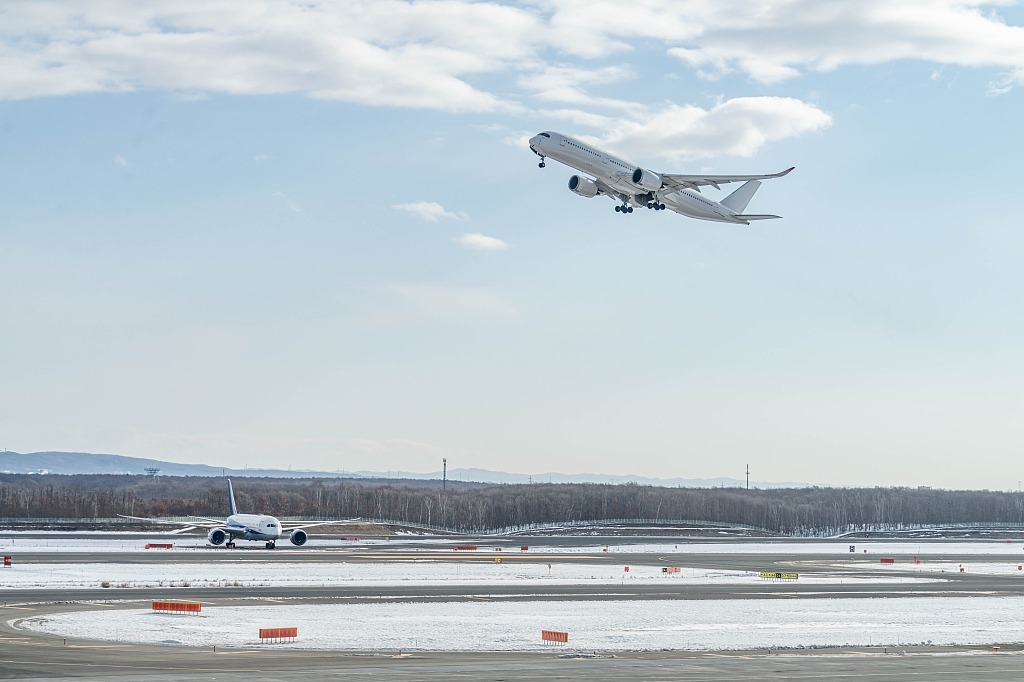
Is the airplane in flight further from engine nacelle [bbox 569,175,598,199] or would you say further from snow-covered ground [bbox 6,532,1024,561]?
snow-covered ground [bbox 6,532,1024,561]

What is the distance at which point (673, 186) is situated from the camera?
8988 cm

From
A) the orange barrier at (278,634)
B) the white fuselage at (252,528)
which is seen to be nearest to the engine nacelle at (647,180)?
the white fuselage at (252,528)

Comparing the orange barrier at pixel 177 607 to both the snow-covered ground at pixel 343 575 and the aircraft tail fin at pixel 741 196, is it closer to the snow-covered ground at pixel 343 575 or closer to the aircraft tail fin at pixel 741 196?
the snow-covered ground at pixel 343 575

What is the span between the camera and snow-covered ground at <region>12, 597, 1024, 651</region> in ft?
143

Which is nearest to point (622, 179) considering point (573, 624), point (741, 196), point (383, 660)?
point (741, 196)

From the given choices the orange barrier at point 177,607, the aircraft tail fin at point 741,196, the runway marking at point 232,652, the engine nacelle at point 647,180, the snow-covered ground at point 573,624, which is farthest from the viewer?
the aircraft tail fin at point 741,196

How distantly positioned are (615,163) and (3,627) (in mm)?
54984

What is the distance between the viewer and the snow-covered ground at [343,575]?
6925cm

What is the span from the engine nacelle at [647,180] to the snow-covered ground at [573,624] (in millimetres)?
34251

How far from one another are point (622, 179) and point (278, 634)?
51519mm

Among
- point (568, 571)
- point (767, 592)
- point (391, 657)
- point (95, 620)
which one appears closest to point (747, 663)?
point (391, 657)

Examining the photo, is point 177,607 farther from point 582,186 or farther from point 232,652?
point 582,186

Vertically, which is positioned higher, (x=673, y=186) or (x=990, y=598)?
(x=673, y=186)

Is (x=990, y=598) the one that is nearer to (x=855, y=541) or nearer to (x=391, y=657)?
(x=391, y=657)
